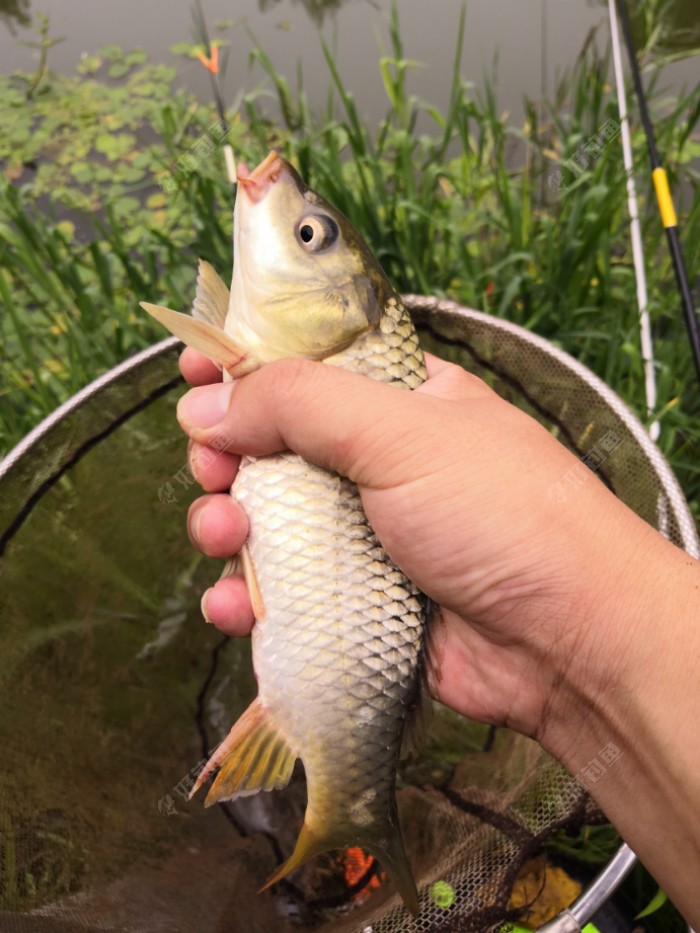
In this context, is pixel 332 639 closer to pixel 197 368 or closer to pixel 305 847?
pixel 305 847

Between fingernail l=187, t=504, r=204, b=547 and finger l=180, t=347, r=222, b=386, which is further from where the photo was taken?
finger l=180, t=347, r=222, b=386

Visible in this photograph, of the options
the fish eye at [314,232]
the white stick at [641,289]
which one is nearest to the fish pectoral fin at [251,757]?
the fish eye at [314,232]

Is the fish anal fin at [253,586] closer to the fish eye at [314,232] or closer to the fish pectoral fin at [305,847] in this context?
the fish pectoral fin at [305,847]

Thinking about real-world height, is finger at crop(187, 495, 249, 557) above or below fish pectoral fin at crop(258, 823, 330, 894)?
above

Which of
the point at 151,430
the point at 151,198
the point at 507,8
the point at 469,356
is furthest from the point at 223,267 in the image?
the point at 507,8

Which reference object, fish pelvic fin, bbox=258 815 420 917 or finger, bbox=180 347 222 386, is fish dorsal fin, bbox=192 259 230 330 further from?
fish pelvic fin, bbox=258 815 420 917

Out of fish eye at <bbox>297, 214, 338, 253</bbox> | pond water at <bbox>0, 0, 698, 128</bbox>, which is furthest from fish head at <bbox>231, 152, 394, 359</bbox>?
pond water at <bbox>0, 0, 698, 128</bbox>

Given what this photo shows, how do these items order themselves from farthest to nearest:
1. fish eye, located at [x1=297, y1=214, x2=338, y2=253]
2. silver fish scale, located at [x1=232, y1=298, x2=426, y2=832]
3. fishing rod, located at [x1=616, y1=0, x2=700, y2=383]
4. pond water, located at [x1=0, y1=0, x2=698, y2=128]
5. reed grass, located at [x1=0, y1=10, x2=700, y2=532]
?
pond water, located at [x1=0, y1=0, x2=698, y2=128] → reed grass, located at [x1=0, y1=10, x2=700, y2=532] → fishing rod, located at [x1=616, y1=0, x2=700, y2=383] → fish eye, located at [x1=297, y1=214, x2=338, y2=253] → silver fish scale, located at [x1=232, y1=298, x2=426, y2=832]

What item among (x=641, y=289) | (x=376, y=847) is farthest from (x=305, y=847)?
(x=641, y=289)
